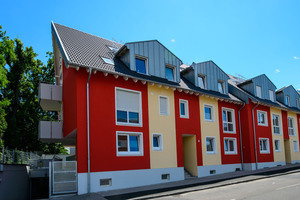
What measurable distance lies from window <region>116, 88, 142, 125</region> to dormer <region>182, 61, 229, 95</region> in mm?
5763

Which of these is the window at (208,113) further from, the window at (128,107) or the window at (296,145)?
the window at (296,145)

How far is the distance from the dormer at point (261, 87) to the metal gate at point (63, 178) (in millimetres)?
17240

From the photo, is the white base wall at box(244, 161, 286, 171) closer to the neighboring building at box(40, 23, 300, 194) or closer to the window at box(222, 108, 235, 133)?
the neighboring building at box(40, 23, 300, 194)

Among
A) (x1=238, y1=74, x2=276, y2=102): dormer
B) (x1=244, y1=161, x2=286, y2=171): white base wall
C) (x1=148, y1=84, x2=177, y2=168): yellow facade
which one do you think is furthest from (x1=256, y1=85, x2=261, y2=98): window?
(x1=148, y1=84, x2=177, y2=168): yellow facade

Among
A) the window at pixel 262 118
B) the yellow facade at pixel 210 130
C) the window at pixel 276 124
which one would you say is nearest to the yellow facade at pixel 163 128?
the yellow facade at pixel 210 130

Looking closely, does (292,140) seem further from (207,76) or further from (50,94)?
(50,94)

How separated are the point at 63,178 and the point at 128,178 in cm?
323

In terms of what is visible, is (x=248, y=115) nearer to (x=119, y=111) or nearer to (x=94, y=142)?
(x=119, y=111)

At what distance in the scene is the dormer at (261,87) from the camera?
79.3 feet

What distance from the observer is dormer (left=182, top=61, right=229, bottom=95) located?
19.8m

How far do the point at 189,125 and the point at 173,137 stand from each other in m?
1.79

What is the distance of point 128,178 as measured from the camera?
13.9 meters

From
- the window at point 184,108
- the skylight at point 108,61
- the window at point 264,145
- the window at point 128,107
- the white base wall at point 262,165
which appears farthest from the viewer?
the window at point 264,145

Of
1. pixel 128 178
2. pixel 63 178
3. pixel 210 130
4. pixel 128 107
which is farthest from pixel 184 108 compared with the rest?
pixel 63 178
